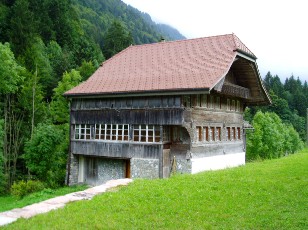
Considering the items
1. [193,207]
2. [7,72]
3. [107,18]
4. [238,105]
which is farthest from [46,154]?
[107,18]

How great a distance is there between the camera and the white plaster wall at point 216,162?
22.1 meters

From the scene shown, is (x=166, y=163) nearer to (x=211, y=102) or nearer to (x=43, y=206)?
(x=211, y=102)

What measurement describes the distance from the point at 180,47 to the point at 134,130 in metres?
7.20

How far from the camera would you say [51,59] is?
4619cm

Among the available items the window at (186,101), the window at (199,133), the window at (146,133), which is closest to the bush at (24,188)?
the window at (146,133)

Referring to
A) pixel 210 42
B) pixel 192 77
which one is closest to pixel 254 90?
pixel 210 42

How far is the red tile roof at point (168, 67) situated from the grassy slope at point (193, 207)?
7.23 meters

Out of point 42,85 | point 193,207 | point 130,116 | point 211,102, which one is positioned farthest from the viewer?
point 42,85

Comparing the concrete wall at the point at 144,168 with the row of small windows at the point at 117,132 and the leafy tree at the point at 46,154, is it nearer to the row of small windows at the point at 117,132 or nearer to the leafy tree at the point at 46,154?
the row of small windows at the point at 117,132

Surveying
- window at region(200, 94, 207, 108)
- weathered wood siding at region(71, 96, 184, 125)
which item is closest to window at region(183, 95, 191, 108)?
weathered wood siding at region(71, 96, 184, 125)

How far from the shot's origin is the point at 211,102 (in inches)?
948

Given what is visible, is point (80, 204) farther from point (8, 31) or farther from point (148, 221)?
point (8, 31)

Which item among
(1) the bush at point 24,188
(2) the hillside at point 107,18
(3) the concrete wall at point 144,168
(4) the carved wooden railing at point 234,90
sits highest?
(2) the hillside at point 107,18

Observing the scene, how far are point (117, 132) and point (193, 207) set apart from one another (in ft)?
45.0
